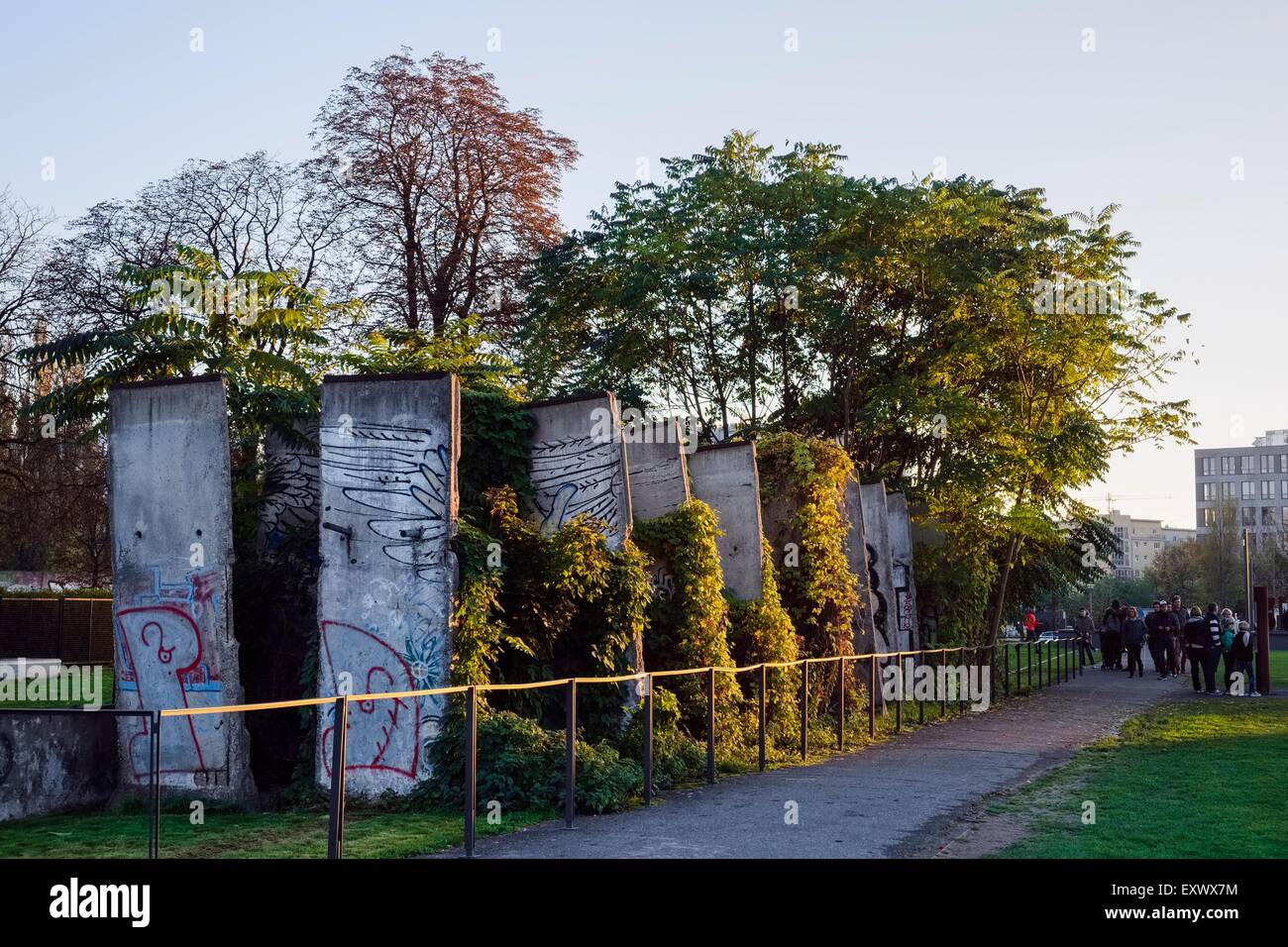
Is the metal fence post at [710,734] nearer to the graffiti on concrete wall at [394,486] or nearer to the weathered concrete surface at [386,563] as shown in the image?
the weathered concrete surface at [386,563]

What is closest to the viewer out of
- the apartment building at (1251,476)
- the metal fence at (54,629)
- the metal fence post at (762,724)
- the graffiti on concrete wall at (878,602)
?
the metal fence post at (762,724)

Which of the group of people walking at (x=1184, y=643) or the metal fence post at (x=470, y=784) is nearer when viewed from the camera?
the metal fence post at (x=470, y=784)

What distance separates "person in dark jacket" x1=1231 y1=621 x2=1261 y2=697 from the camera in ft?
87.1

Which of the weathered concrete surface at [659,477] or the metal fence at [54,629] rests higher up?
the weathered concrete surface at [659,477]

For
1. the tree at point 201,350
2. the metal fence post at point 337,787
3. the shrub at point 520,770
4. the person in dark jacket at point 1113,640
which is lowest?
the person in dark jacket at point 1113,640

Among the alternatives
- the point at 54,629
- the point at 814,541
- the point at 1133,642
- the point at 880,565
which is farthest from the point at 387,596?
the point at 1133,642

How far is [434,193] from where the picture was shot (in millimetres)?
35094

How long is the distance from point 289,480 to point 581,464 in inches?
132

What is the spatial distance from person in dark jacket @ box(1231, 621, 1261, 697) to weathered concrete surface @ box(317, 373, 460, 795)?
19407mm

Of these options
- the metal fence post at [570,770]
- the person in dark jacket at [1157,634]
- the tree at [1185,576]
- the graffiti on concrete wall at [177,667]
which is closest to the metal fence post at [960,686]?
the person in dark jacket at [1157,634]

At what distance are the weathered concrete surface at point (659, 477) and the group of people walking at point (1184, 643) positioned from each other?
44.1ft

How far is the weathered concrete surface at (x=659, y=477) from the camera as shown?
17.1 meters
